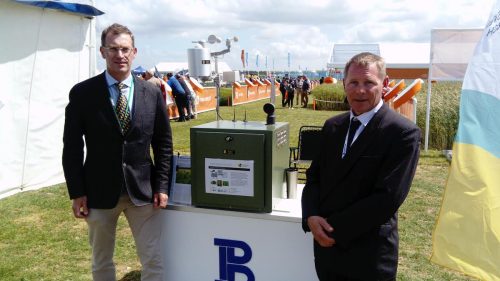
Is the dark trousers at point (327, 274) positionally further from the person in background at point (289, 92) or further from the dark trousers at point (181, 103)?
the person in background at point (289, 92)

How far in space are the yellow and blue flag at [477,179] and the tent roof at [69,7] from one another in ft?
18.5

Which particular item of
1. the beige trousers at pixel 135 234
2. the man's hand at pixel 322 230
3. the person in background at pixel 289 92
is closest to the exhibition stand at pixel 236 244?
the beige trousers at pixel 135 234

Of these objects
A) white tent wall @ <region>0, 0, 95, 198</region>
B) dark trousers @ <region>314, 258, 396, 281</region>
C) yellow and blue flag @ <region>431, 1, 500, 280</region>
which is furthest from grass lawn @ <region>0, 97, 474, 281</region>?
dark trousers @ <region>314, 258, 396, 281</region>

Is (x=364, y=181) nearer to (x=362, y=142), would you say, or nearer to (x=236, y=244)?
(x=362, y=142)

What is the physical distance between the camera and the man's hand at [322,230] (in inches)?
81.3

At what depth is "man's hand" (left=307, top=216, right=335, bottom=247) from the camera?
2.06 metres

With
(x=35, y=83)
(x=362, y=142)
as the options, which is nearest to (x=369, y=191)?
(x=362, y=142)

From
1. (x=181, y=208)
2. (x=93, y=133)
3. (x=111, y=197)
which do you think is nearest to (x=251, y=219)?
(x=181, y=208)

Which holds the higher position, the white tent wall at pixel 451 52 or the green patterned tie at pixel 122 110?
the white tent wall at pixel 451 52

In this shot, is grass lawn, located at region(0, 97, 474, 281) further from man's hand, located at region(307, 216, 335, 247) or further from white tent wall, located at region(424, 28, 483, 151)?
white tent wall, located at region(424, 28, 483, 151)

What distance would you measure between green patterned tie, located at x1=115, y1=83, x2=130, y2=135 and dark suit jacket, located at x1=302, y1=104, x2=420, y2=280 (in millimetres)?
1240

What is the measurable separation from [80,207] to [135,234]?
42 centimetres

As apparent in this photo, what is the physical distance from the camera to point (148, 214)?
281cm

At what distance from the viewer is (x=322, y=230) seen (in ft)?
6.86
